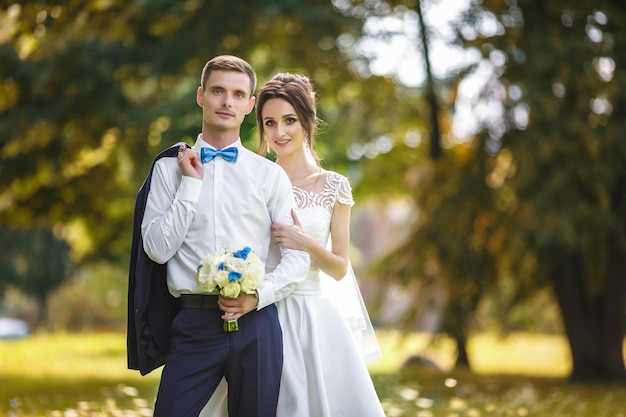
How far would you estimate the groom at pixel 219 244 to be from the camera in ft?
12.4

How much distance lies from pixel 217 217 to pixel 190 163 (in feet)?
0.82

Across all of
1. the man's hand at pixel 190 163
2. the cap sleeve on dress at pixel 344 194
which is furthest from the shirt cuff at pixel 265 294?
the cap sleeve on dress at pixel 344 194

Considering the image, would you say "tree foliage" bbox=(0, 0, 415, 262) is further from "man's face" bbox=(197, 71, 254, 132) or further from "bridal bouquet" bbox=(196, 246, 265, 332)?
"bridal bouquet" bbox=(196, 246, 265, 332)

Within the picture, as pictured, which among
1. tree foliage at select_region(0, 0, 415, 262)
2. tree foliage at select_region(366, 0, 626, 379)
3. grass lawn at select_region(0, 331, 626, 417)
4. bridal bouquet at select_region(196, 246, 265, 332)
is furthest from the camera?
tree foliage at select_region(0, 0, 415, 262)

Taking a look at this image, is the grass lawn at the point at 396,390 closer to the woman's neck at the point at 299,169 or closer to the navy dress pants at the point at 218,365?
the woman's neck at the point at 299,169

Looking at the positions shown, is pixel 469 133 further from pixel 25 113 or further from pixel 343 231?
pixel 343 231

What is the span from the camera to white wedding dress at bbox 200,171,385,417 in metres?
4.05

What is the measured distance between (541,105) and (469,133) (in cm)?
176

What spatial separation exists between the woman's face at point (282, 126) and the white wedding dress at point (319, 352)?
0.72 ft

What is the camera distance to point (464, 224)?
13188mm

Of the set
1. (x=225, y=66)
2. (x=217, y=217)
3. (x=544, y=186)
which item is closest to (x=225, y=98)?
(x=225, y=66)

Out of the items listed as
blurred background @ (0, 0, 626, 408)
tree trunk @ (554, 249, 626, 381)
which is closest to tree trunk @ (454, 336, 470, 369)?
blurred background @ (0, 0, 626, 408)

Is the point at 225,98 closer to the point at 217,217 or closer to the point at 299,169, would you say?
the point at 217,217

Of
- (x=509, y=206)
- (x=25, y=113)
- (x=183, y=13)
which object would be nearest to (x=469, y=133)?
(x=509, y=206)
